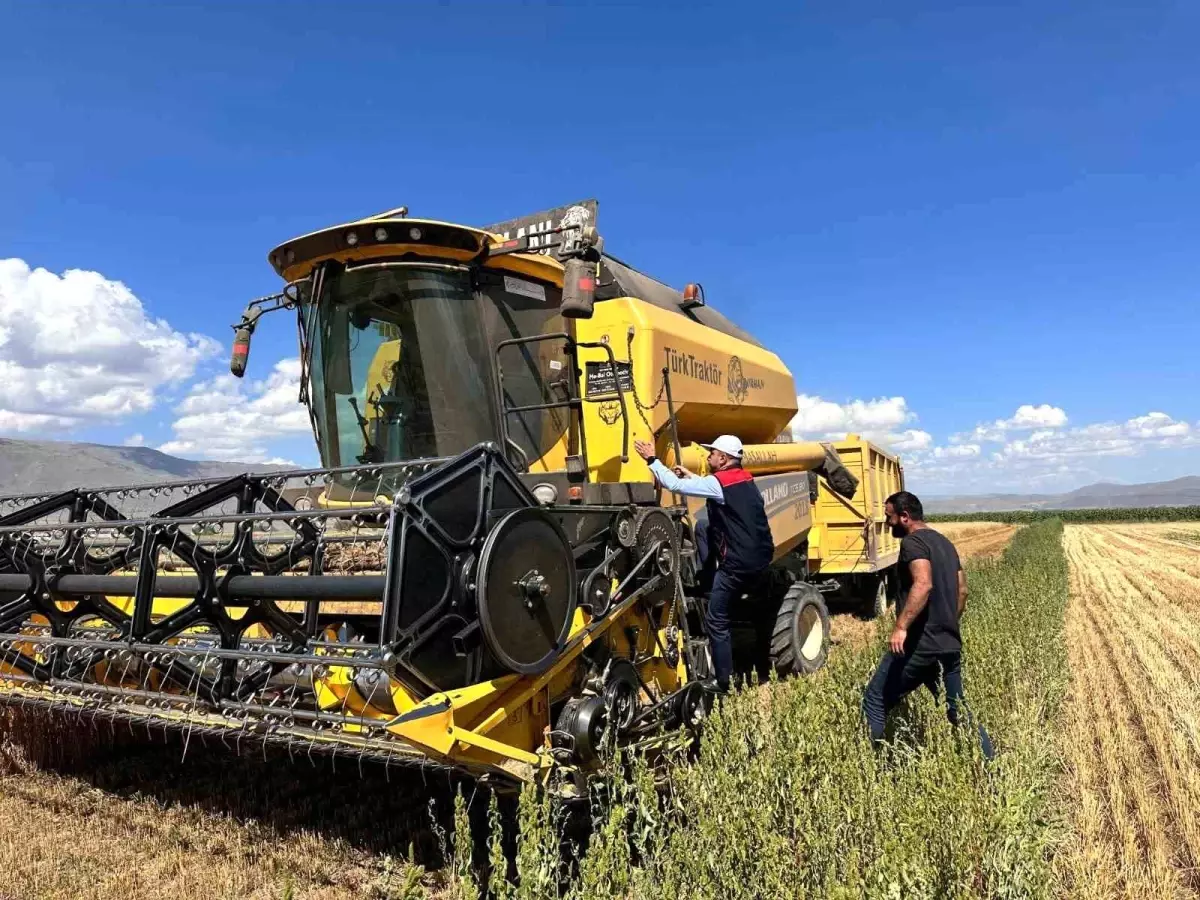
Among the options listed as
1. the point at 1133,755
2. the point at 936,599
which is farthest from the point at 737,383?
the point at 1133,755

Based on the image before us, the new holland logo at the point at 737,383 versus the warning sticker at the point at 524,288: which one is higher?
the warning sticker at the point at 524,288

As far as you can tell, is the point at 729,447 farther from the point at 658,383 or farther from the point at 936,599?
the point at 936,599

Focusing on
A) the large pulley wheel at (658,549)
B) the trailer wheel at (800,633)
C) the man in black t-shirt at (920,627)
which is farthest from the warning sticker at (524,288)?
the trailer wheel at (800,633)

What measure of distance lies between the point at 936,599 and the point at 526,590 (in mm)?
2111

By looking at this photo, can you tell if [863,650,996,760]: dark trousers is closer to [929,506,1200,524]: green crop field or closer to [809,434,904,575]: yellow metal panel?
[809,434,904,575]: yellow metal panel

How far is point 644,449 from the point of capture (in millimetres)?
4500

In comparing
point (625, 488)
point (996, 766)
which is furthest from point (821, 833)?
point (625, 488)

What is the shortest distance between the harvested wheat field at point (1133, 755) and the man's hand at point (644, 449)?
2582 millimetres

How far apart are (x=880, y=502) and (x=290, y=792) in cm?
729

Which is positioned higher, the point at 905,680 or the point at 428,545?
the point at 428,545

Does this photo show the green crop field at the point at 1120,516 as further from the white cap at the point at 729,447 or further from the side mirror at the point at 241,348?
the side mirror at the point at 241,348

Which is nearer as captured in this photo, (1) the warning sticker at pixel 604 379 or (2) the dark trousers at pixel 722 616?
(2) the dark trousers at pixel 722 616

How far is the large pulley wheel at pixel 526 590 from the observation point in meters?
2.82

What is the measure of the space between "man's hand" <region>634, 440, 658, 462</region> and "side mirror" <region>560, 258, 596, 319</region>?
1.13 m
